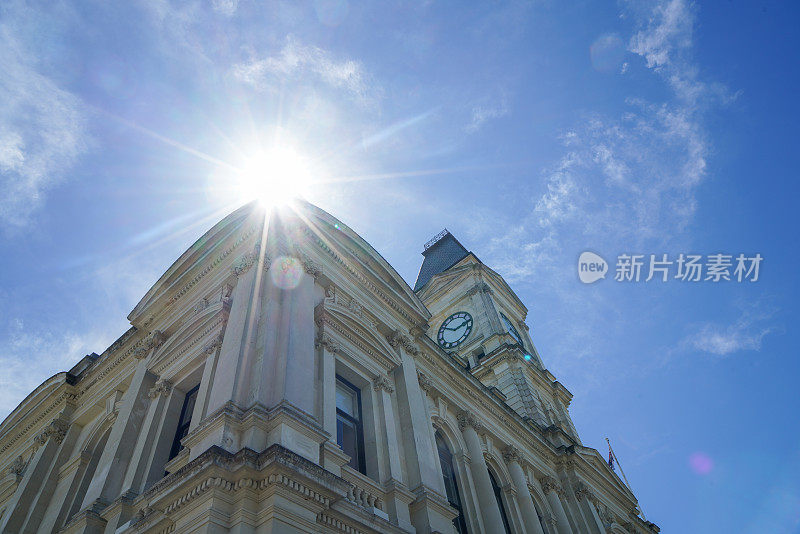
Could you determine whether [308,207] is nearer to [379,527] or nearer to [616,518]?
[379,527]

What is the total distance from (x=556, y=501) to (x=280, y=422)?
16450mm

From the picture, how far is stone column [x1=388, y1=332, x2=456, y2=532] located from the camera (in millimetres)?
12750

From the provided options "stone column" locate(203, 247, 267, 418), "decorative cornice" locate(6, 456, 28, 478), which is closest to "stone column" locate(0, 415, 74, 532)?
"decorative cornice" locate(6, 456, 28, 478)

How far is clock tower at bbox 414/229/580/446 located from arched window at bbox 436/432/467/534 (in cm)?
824

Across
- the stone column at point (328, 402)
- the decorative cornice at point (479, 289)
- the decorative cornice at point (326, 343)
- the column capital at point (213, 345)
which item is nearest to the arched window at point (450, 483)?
the stone column at point (328, 402)

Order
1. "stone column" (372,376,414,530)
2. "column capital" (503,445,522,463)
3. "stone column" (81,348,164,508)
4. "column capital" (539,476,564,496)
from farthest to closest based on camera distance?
"column capital" (539,476,564,496), "column capital" (503,445,522,463), "stone column" (81,348,164,508), "stone column" (372,376,414,530)

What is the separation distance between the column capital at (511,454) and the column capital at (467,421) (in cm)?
194

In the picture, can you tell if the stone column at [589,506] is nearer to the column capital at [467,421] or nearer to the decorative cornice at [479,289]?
the column capital at [467,421]

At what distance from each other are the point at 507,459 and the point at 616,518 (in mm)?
10106

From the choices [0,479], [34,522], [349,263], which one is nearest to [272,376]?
[349,263]

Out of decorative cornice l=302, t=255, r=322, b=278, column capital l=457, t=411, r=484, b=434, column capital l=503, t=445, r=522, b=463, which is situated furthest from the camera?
column capital l=503, t=445, r=522, b=463

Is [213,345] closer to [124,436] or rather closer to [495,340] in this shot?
[124,436]

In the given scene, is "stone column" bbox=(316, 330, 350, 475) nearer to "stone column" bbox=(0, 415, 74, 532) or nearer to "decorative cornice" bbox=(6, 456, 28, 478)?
"stone column" bbox=(0, 415, 74, 532)

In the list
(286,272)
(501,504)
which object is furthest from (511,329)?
(286,272)
